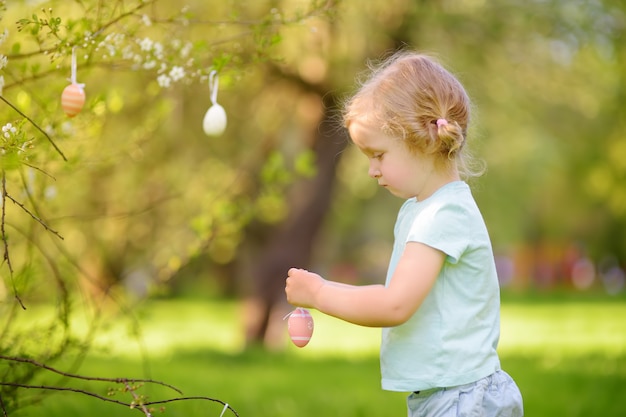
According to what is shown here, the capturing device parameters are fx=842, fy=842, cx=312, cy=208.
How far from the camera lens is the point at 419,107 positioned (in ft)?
7.32

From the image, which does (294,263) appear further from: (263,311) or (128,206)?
(128,206)

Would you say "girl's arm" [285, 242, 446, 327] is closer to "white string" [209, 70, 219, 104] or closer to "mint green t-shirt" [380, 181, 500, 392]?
"mint green t-shirt" [380, 181, 500, 392]

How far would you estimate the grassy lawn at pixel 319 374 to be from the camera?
15.5 ft

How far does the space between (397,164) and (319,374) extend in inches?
211

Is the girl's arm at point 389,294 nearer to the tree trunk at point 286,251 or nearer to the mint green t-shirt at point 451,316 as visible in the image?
the mint green t-shirt at point 451,316

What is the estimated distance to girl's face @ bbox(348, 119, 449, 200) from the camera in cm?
224

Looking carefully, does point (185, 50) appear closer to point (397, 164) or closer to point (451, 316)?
point (397, 164)

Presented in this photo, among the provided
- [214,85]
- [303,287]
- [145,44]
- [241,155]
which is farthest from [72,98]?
[241,155]

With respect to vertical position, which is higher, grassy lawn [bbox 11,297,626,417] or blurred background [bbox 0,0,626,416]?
blurred background [bbox 0,0,626,416]

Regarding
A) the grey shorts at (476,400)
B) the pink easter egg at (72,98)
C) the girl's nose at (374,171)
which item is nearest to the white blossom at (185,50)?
the pink easter egg at (72,98)

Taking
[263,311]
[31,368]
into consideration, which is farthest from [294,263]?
[31,368]

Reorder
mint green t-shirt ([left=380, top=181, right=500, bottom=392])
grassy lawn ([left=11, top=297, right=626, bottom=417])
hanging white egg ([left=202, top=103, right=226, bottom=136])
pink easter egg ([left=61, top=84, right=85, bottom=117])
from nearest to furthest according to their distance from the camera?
mint green t-shirt ([left=380, top=181, right=500, bottom=392]), pink easter egg ([left=61, top=84, right=85, bottom=117]), hanging white egg ([left=202, top=103, right=226, bottom=136]), grassy lawn ([left=11, top=297, right=626, bottom=417])

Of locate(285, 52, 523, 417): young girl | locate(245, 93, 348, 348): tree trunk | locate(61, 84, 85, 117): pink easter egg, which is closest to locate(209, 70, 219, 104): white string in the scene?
locate(61, 84, 85, 117): pink easter egg

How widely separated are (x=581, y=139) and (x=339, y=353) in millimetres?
4727
